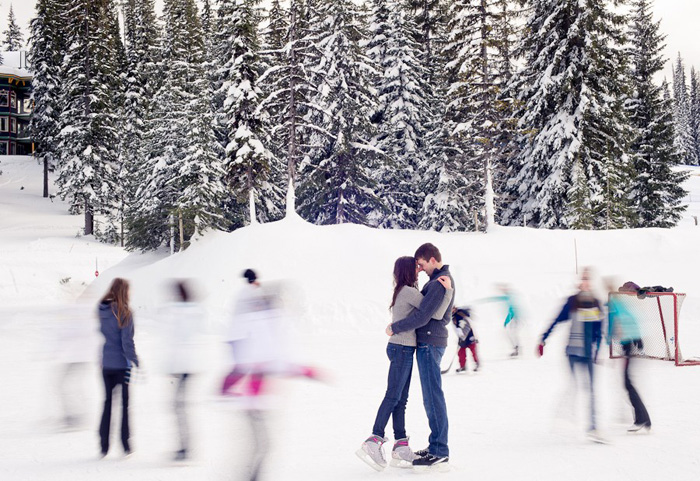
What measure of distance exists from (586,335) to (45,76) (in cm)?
5731

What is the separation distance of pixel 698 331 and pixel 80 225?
145 feet

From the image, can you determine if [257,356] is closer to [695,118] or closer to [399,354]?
[399,354]

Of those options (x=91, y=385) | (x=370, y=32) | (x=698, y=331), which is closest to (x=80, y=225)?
(x=370, y=32)

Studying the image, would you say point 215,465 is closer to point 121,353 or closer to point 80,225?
point 121,353

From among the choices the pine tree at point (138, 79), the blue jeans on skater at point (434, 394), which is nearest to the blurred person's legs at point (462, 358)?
the blue jeans on skater at point (434, 394)

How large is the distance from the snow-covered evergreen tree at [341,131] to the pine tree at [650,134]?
1502 cm

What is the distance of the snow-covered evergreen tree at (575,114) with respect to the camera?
84.0 feet

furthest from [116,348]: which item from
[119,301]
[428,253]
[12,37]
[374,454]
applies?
[12,37]

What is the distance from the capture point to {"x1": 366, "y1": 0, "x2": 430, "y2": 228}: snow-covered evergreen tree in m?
31.2

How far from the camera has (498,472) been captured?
18.2 ft

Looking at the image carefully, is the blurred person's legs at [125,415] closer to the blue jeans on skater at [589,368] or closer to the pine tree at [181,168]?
the blue jeans on skater at [589,368]

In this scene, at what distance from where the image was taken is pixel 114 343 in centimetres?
592

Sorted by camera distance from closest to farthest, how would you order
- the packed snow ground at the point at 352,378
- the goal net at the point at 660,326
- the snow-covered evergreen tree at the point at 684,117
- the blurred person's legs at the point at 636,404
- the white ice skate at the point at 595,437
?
the packed snow ground at the point at 352,378 < the white ice skate at the point at 595,437 < the blurred person's legs at the point at 636,404 < the goal net at the point at 660,326 < the snow-covered evergreen tree at the point at 684,117

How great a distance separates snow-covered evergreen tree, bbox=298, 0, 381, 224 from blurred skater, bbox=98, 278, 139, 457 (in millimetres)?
21926
